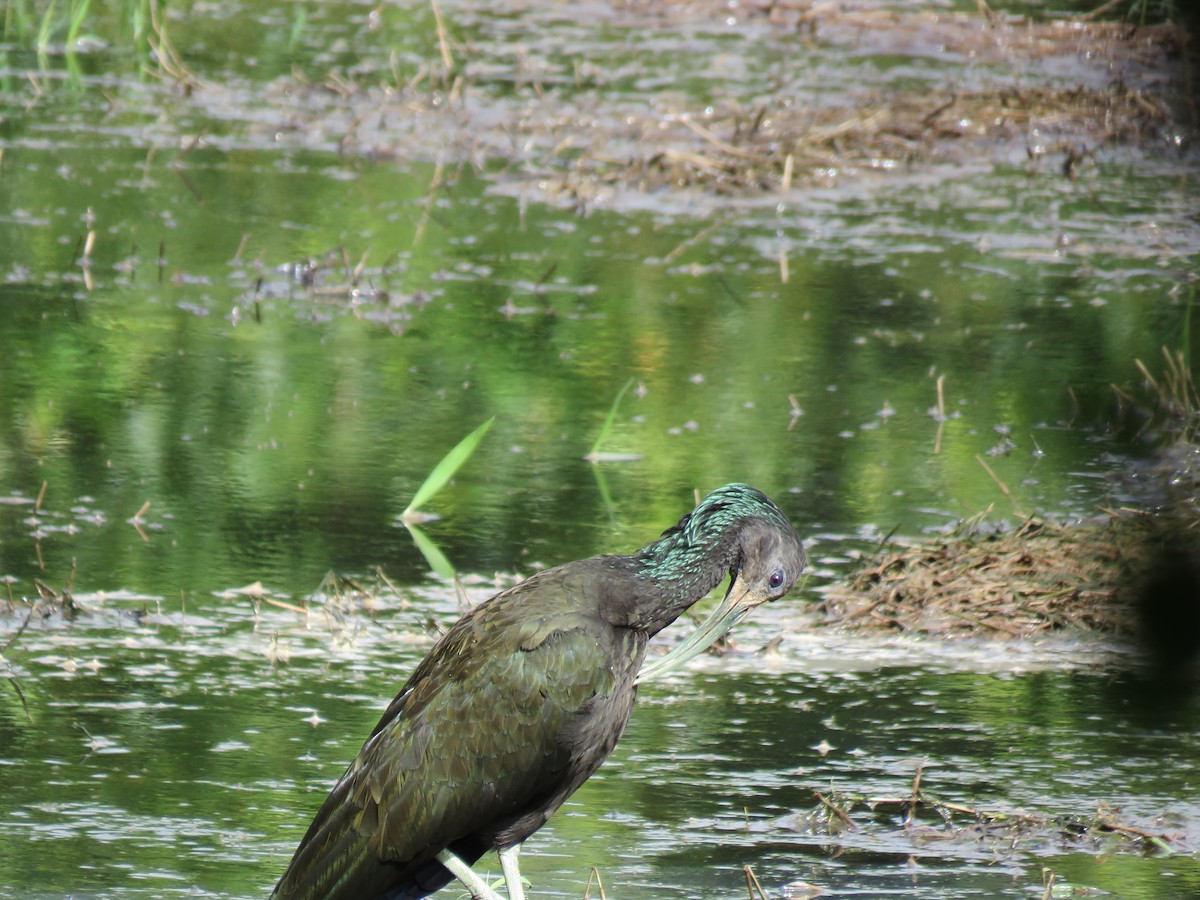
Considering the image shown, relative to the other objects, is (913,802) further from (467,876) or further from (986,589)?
(986,589)

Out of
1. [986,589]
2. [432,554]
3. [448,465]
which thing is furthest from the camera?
[432,554]

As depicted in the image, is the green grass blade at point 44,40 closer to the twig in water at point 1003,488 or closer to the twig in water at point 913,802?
the twig in water at point 1003,488

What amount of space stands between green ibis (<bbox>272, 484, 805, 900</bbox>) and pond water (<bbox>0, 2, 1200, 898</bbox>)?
0.38 meters

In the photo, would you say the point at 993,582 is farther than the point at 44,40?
No

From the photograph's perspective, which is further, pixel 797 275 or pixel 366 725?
pixel 797 275

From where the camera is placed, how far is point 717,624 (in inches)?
195

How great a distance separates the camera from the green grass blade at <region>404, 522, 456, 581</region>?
696cm

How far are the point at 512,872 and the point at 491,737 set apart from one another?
29 centimetres

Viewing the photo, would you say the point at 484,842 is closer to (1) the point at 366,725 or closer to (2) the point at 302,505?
(1) the point at 366,725

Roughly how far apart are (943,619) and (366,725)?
6.25ft

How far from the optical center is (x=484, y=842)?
183 inches

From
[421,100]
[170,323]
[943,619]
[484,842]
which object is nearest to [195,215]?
[170,323]

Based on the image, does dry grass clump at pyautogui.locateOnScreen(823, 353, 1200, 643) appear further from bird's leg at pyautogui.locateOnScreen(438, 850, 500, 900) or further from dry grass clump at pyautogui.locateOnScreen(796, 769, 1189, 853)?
bird's leg at pyautogui.locateOnScreen(438, 850, 500, 900)

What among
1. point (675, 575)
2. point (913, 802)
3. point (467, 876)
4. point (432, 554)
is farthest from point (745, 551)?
point (432, 554)
